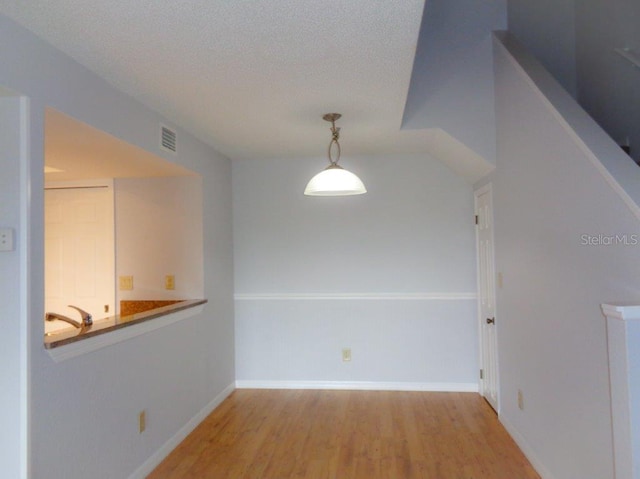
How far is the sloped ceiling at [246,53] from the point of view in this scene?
1724mm

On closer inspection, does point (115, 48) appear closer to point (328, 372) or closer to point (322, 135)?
point (322, 135)

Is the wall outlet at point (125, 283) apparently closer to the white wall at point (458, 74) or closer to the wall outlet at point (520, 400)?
the white wall at point (458, 74)

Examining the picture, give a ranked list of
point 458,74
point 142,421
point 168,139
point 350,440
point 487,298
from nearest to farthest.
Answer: point 142,421, point 168,139, point 350,440, point 458,74, point 487,298

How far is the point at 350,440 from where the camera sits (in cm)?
324

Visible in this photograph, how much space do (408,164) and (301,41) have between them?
8.43ft

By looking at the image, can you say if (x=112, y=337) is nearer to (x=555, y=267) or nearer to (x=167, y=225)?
(x=167, y=225)

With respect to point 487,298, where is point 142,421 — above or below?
below

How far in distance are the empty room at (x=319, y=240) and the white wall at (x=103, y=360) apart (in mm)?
15

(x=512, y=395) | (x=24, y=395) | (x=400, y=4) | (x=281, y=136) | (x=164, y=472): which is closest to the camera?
(x=400, y=4)

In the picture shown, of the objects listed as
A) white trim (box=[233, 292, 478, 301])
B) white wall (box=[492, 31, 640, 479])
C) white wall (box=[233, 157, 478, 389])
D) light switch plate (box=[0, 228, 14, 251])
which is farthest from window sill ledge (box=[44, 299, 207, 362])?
white wall (box=[492, 31, 640, 479])

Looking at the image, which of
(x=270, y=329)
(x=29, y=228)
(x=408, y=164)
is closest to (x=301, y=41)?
(x=29, y=228)

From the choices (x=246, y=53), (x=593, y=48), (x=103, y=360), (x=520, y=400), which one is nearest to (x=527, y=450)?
(x=520, y=400)

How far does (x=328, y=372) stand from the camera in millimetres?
4434

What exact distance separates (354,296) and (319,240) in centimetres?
66
